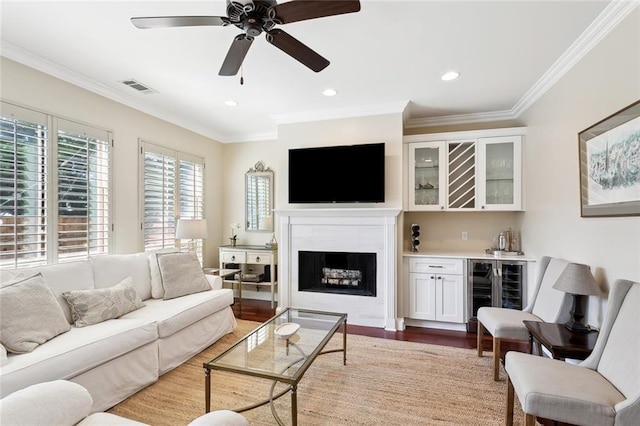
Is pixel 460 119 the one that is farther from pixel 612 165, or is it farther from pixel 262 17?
pixel 262 17

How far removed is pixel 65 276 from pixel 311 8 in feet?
9.22

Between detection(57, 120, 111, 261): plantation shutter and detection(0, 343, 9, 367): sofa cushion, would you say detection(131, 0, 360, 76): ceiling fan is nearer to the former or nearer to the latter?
detection(57, 120, 111, 261): plantation shutter

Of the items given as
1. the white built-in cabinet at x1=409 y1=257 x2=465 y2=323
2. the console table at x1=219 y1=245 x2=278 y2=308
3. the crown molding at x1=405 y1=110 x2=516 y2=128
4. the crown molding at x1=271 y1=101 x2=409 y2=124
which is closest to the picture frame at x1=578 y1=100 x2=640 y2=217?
the white built-in cabinet at x1=409 y1=257 x2=465 y2=323

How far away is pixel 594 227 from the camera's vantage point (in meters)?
2.21

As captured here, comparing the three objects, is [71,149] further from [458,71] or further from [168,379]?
Answer: [458,71]

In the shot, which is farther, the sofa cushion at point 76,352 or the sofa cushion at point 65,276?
the sofa cushion at point 65,276

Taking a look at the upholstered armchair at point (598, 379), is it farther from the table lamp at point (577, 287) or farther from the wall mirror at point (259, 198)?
the wall mirror at point (259, 198)

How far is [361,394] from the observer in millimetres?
2275

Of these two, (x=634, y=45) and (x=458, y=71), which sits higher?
(x=458, y=71)

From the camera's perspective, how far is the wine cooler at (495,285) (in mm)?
3432

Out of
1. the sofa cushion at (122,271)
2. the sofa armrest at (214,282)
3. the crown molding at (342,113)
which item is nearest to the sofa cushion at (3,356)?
the sofa cushion at (122,271)

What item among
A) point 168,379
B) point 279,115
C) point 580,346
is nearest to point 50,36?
point 279,115

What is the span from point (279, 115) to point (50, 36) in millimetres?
2378

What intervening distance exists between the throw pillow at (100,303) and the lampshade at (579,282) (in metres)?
3.53
